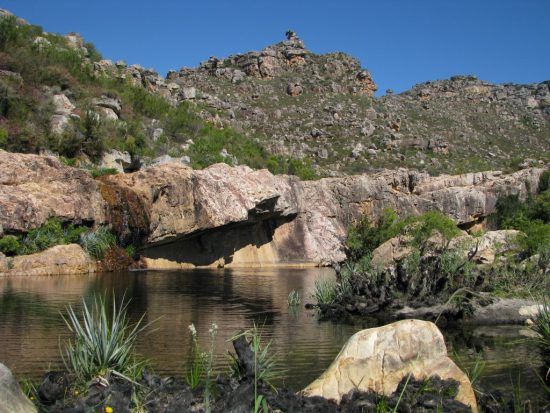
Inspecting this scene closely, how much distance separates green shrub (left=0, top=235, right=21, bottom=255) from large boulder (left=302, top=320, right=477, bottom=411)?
86.3ft

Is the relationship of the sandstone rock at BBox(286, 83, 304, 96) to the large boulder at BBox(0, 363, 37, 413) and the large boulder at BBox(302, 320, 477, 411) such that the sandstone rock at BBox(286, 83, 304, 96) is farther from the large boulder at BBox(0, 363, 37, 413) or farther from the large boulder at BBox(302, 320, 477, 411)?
the large boulder at BBox(0, 363, 37, 413)

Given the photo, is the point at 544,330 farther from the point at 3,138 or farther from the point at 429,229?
the point at 3,138

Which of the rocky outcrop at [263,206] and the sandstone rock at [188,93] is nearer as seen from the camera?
the rocky outcrop at [263,206]

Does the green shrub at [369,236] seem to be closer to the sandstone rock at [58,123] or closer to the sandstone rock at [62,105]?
the sandstone rock at [58,123]

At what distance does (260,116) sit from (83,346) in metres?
76.3

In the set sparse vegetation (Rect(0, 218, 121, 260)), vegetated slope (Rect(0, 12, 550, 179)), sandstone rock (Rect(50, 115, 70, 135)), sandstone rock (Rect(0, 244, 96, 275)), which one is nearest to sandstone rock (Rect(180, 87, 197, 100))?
vegetated slope (Rect(0, 12, 550, 179))

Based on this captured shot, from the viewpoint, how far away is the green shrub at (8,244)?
102ft

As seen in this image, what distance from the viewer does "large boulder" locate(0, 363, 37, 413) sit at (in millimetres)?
6434

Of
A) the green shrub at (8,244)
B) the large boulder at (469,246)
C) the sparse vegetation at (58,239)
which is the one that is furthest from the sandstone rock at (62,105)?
the large boulder at (469,246)

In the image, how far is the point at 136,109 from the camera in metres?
61.1

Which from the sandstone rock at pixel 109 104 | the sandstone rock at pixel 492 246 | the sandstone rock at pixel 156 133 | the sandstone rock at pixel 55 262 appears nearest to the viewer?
the sandstone rock at pixel 492 246

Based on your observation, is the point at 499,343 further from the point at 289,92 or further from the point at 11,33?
the point at 289,92

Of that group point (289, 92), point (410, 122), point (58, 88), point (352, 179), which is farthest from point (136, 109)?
point (410, 122)

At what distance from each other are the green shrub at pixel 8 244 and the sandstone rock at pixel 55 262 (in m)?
0.92
